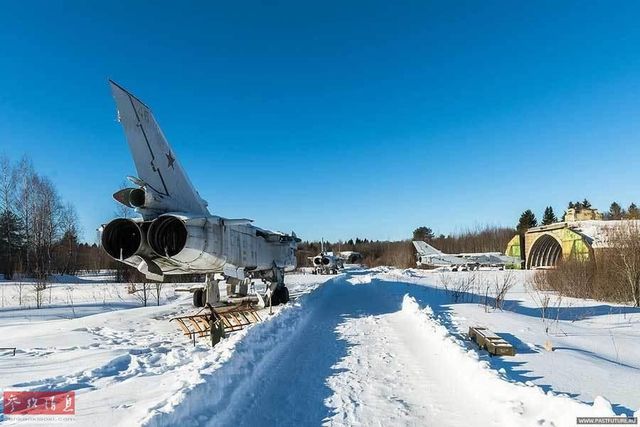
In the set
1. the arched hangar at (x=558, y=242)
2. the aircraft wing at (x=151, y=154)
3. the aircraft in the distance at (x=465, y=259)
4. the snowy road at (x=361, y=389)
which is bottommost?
the aircraft in the distance at (x=465, y=259)

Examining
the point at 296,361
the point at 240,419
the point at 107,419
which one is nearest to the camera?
the point at 107,419

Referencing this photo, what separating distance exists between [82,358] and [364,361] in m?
4.90

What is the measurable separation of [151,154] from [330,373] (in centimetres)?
627

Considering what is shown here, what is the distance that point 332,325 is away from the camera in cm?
1027

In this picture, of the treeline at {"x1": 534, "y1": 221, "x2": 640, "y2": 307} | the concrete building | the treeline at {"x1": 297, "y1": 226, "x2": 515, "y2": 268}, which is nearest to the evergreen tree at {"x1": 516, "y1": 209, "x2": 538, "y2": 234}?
the treeline at {"x1": 297, "y1": 226, "x2": 515, "y2": 268}

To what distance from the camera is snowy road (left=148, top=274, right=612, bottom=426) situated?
4.00 m

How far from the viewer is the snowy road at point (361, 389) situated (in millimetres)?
4004

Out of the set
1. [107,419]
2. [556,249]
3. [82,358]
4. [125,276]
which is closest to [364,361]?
[107,419]

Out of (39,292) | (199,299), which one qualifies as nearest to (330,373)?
(199,299)

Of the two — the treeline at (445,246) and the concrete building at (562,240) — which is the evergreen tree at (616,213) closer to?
the concrete building at (562,240)

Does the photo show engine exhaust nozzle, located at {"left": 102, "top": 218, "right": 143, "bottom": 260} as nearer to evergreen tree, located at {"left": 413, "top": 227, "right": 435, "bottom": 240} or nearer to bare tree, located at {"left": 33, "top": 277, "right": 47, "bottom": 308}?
bare tree, located at {"left": 33, "top": 277, "right": 47, "bottom": 308}

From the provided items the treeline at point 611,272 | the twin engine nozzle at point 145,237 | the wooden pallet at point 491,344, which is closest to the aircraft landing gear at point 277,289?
the twin engine nozzle at point 145,237

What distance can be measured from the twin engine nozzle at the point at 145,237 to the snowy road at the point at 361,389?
2.75 m

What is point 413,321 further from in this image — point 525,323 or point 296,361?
point 296,361
